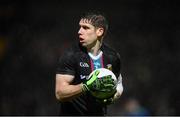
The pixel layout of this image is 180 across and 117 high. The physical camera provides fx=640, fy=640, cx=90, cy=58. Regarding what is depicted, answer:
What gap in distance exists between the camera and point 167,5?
8.95 meters

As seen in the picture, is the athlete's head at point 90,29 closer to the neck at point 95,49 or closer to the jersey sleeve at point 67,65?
the neck at point 95,49

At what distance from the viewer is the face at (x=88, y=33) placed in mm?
6000

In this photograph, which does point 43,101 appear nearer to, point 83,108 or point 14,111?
point 14,111

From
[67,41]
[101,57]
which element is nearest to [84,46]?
[101,57]

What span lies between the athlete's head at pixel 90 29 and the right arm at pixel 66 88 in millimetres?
371

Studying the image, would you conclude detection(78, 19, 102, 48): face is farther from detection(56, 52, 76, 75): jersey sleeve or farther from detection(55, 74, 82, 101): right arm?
detection(55, 74, 82, 101): right arm

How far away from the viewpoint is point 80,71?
6.07 meters

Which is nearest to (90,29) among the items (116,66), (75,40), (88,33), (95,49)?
(88,33)

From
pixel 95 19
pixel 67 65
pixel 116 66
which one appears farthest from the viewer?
pixel 116 66

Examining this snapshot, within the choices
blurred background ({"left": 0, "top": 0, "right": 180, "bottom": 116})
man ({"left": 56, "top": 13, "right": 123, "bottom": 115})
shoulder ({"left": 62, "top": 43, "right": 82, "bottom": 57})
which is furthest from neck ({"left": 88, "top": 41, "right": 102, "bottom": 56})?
blurred background ({"left": 0, "top": 0, "right": 180, "bottom": 116})

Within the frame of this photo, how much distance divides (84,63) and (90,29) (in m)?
0.33

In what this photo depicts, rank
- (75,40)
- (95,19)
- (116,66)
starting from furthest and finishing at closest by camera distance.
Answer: (75,40)
(116,66)
(95,19)

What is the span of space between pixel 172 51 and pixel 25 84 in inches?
83.5

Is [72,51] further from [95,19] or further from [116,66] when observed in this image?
[116,66]
